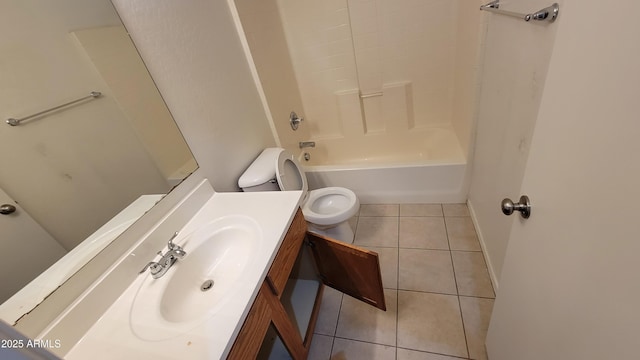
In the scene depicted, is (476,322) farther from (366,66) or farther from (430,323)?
(366,66)

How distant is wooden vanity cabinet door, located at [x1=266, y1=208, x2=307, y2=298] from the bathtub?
1.04 meters

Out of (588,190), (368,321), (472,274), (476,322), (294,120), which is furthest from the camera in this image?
(294,120)

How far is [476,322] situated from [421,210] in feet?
2.96

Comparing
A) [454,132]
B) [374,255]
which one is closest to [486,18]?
[454,132]

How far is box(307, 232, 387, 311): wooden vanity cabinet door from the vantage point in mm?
1181

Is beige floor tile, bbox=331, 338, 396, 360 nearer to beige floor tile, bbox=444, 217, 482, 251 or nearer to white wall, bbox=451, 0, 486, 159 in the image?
beige floor tile, bbox=444, 217, 482, 251

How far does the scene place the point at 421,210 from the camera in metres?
2.09

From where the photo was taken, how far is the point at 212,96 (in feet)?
4.57

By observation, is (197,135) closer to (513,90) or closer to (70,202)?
(70,202)

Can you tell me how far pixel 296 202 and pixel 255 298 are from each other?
1.43 ft

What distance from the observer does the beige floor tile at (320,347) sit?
1.33 m

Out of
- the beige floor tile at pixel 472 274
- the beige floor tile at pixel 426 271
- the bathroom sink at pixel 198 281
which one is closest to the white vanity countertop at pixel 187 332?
the bathroom sink at pixel 198 281

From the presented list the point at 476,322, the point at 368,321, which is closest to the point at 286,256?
the point at 368,321

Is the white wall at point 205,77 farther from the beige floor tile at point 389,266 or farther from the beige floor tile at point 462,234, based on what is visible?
the beige floor tile at point 462,234
